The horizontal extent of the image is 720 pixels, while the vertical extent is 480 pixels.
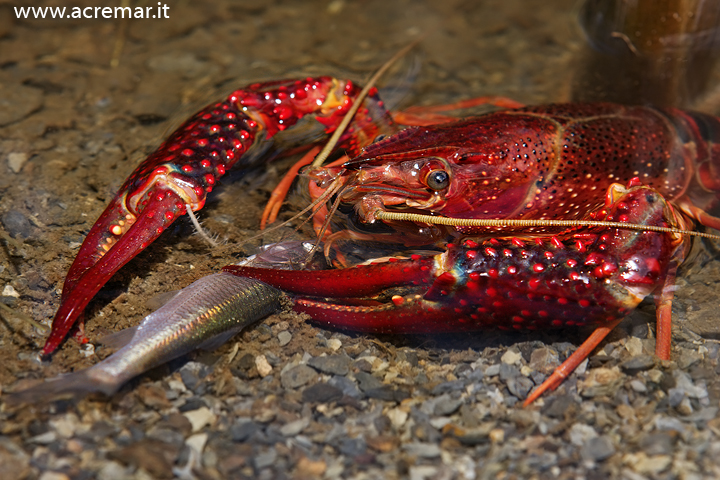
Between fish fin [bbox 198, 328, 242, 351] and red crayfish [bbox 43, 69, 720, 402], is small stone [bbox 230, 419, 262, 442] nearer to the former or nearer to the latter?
fish fin [bbox 198, 328, 242, 351]

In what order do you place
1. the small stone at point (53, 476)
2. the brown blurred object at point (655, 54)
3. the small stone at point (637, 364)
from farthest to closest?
the brown blurred object at point (655, 54)
the small stone at point (637, 364)
the small stone at point (53, 476)

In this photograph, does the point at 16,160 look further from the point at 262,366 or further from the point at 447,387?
the point at 447,387

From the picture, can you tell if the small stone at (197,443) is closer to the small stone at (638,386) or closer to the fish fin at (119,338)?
the fish fin at (119,338)

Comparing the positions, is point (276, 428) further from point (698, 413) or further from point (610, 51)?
point (610, 51)

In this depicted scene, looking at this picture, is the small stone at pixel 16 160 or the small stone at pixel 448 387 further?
the small stone at pixel 16 160

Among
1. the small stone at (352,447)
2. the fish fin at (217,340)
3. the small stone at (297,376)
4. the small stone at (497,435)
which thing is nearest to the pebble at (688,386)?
the small stone at (497,435)

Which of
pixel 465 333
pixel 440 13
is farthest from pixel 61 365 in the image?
pixel 440 13
